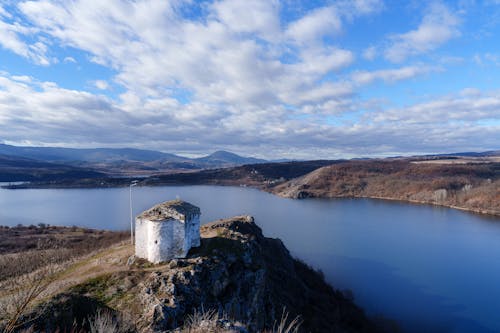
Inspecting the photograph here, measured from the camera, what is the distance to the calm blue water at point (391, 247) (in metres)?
23.3

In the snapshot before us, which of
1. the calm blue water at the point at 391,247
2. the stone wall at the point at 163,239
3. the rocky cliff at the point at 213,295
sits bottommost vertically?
the calm blue water at the point at 391,247

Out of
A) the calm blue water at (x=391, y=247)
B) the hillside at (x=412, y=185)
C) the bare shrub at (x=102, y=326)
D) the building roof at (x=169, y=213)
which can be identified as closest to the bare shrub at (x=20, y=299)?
the bare shrub at (x=102, y=326)

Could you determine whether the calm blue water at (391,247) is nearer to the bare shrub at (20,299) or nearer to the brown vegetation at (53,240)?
the brown vegetation at (53,240)

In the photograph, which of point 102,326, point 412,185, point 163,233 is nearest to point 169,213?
point 163,233

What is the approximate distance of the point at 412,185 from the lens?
302ft

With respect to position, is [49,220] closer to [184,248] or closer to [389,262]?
[184,248]

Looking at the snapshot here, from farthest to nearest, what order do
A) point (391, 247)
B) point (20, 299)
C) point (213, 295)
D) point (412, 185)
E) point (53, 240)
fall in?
point (412, 185), point (391, 247), point (53, 240), point (213, 295), point (20, 299)

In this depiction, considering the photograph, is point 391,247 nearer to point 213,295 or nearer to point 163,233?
point 213,295

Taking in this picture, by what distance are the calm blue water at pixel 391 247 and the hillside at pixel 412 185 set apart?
976 centimetres

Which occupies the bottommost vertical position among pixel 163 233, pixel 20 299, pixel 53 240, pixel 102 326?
pixel 53 240

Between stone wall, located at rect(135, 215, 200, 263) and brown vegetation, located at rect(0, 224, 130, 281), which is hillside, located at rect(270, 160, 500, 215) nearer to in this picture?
brown vegetation, located at rect(0, 224, 130, 281)

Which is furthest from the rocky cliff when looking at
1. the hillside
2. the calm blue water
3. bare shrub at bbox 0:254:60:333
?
the hillside

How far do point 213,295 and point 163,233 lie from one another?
3.86 meters

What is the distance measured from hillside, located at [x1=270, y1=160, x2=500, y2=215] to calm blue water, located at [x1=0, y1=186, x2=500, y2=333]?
32.0 feet
